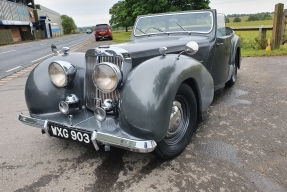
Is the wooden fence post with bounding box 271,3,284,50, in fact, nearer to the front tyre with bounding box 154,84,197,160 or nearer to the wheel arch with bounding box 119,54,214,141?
the front tyre with bounding box 154,84,197,160

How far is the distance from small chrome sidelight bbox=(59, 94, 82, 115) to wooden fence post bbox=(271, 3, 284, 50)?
8557 millimetres

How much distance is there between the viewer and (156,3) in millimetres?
22531

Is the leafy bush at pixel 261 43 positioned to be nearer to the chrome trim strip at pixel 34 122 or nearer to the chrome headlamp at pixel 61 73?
the chrome headlamp at pixel 61 73

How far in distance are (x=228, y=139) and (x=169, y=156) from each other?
861 mm

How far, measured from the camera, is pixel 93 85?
7.82ft

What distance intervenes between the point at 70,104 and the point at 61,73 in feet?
1.13

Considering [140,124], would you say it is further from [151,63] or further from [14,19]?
[14,19]

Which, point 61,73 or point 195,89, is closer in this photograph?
point 61,73

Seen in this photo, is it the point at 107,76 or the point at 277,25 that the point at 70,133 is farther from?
the point at 277,25

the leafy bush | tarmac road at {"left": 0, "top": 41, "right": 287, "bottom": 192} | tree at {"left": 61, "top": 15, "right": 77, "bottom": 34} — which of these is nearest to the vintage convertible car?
tarmac road at {"left": 0, "top": 41, "right": 287, "bottom": 192}

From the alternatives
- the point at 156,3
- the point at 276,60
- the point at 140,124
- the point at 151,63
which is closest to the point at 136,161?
the point at 140,124

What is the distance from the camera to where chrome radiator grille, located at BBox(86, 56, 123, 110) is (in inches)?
87.0

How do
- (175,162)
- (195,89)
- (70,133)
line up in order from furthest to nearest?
(195,89) < (175,162) < (70,133)

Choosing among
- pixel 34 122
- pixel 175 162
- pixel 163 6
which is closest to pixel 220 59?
pixel 175 162
